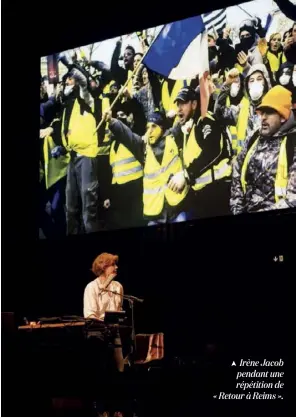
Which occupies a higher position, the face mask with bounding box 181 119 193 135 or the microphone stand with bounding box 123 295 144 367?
the face mask with bounding box 181 119 193 135

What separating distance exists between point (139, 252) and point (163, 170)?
864mm

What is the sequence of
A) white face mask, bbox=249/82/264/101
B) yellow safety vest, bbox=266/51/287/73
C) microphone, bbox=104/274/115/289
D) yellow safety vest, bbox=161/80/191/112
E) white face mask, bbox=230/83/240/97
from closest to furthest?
1. yellow safety vest, bbox=266/51/287/73
2. white face mask, bbox=249/82/264/101
3. white face mask, bbox=230/83/240/97
4. yellow safety vest, bbox=161/80/191/112
5. microphone, bbox=104/274/115/289

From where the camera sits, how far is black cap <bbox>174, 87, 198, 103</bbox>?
5.57 meters

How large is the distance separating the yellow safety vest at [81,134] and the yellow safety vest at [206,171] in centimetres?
91

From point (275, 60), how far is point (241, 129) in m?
0.56

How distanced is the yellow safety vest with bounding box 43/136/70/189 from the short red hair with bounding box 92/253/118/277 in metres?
0.79

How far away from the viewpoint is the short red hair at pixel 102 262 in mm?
6285

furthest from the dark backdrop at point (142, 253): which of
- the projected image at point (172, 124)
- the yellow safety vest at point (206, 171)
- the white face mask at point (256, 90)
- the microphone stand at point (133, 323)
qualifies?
the white face mask at point (256, 90)

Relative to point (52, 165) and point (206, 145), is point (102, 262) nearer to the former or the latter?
point (52, 165)

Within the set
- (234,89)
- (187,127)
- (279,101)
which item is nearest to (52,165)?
(187,127)

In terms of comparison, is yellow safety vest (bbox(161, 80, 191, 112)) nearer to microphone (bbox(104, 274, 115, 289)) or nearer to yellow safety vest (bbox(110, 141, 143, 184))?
yellow safety vest (bbox(110, 141, 143, 184))

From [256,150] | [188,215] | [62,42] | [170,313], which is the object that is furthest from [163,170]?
[62,42]

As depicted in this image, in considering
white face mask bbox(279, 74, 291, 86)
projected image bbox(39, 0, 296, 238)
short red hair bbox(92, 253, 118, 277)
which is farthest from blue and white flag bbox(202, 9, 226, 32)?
short red hair bbox(92, 253, 118, 277)

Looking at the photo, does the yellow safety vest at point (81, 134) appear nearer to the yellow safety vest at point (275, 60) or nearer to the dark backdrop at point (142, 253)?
the dark backdrop at point (142, 253)
